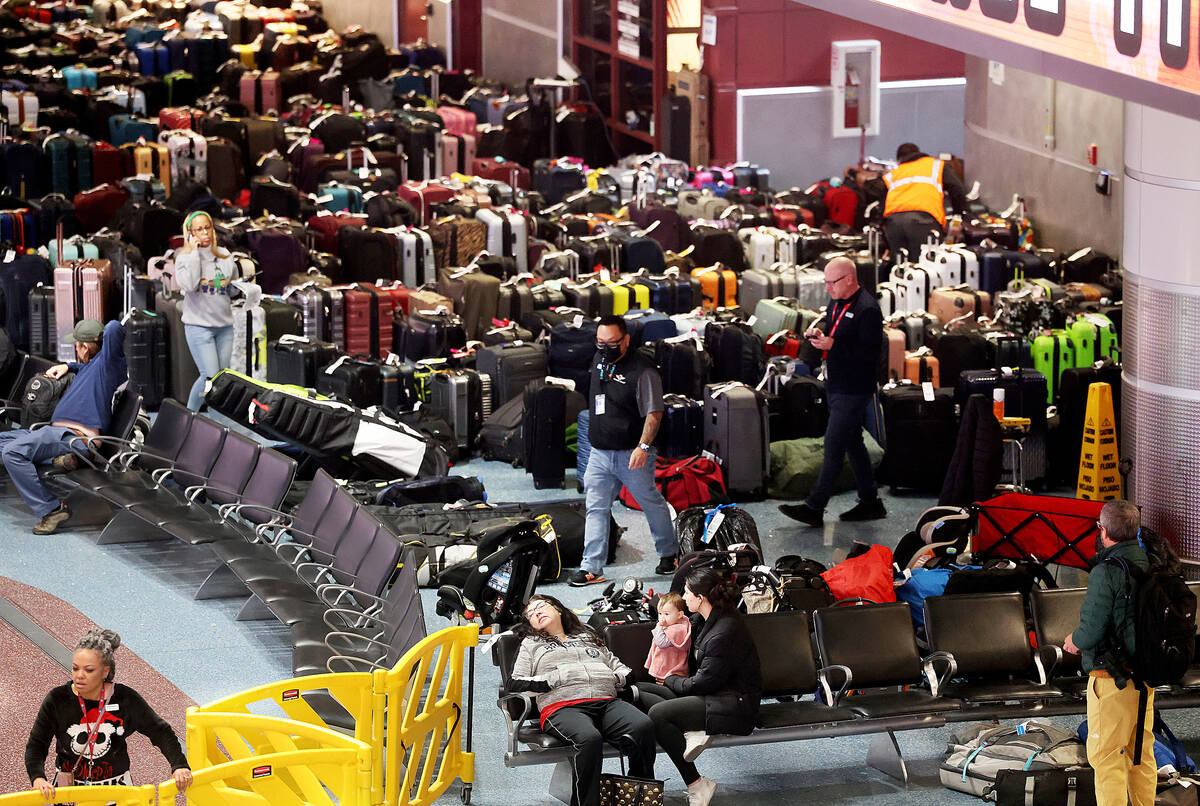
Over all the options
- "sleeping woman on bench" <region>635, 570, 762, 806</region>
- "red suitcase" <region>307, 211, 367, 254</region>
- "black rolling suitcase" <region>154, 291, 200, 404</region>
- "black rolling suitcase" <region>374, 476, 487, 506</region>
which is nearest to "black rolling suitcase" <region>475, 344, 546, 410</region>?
"black rolling suitcase" <region>374, 476, 487, 506</region>

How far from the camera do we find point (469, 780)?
785 cm

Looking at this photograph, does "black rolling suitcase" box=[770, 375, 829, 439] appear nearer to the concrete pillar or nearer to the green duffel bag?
the green duffel bag

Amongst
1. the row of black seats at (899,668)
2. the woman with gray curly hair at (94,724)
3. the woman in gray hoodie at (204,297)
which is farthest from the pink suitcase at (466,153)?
the woman with gray curly hair at (94,724)

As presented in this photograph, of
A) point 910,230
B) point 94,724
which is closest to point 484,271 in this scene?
point 910,230

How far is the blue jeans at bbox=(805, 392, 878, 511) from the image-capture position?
37.2 feet

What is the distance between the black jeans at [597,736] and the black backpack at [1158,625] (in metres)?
1.98

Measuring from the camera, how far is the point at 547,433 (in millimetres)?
12320

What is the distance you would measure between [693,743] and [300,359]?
623 cm

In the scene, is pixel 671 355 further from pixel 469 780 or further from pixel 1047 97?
pixel 1047 97

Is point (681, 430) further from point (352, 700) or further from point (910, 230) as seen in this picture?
point (910, 230)

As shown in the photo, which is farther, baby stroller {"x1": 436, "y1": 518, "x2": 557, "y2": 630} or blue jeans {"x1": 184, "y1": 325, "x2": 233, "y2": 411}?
blue jeans {"x1": 184, "y1": 325, "x2": 233, "y2": 411}

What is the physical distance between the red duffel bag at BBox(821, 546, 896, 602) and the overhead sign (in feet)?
10.0

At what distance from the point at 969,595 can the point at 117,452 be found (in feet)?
18.5

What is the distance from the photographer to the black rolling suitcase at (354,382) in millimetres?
12828
